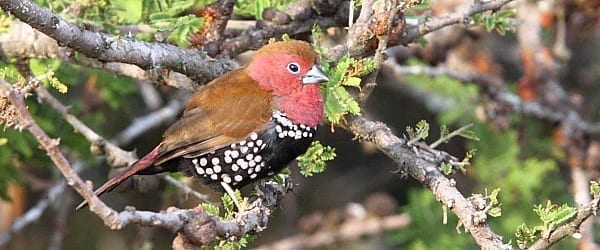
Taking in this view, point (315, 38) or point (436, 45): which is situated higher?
point (436, 45)

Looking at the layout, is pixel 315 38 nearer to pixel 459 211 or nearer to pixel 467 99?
pixel 459 211

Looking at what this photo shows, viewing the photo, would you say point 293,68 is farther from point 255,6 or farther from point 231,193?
point 231,193

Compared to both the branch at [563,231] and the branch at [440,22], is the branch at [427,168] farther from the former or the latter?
the branch at [440,22]

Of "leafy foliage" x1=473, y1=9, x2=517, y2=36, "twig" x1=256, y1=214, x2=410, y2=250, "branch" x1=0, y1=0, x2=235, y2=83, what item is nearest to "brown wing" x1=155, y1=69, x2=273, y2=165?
"branch" x1=0, y1=0, x2=235, y2=83

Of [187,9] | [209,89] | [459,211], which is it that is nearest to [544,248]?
[459,211]

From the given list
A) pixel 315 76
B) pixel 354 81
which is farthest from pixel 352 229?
pixel 354 81

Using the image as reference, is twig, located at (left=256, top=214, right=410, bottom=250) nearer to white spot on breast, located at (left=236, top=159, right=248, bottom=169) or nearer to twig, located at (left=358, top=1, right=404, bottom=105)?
white spot on breast, located at (left=236, top=159, right=248, bottom=169)

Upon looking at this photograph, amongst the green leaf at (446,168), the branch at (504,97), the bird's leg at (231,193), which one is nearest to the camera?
the bird's leg at (231,193)

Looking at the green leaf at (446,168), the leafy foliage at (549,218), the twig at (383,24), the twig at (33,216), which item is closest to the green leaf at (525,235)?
the leafy foliage at (549,218)
